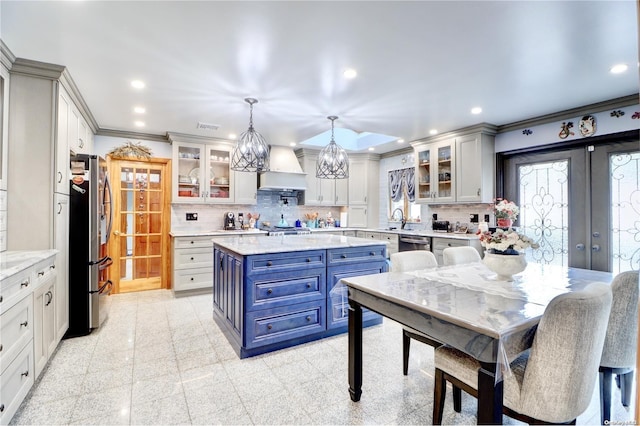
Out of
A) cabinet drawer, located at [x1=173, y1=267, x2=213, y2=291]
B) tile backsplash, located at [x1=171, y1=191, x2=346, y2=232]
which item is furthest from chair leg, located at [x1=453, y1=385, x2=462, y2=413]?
tile backsplash, located at [x1=171, y1=191, x2=346, y2=232]

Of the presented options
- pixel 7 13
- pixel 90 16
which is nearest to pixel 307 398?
pixel 90 16

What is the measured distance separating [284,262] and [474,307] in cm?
171

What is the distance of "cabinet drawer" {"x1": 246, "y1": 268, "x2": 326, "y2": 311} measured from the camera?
2680mm

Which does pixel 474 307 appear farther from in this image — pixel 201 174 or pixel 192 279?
pixel 201 174

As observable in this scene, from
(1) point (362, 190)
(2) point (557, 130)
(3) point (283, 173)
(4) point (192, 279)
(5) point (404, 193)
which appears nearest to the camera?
(2) point (557, 130)

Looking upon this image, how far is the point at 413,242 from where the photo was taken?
4984 millimetres

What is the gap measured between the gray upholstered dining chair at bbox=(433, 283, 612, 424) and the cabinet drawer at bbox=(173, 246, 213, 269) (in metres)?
4.18

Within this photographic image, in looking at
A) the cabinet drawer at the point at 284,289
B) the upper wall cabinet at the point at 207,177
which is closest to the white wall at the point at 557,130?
the cabinet drawer at the point at 284,289

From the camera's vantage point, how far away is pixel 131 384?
7.38ft

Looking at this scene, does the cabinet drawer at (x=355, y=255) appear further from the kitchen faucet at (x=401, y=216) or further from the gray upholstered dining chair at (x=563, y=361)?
the kitchen faucet at (x=401, y=216)

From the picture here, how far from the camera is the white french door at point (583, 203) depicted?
3.36m

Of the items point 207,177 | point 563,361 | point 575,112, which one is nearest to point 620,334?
point 563,361

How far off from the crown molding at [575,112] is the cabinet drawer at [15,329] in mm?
5380

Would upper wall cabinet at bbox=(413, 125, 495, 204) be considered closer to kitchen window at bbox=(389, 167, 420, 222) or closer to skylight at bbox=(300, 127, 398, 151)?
kitchen window at bbox=(389, 167, 420, 222)
